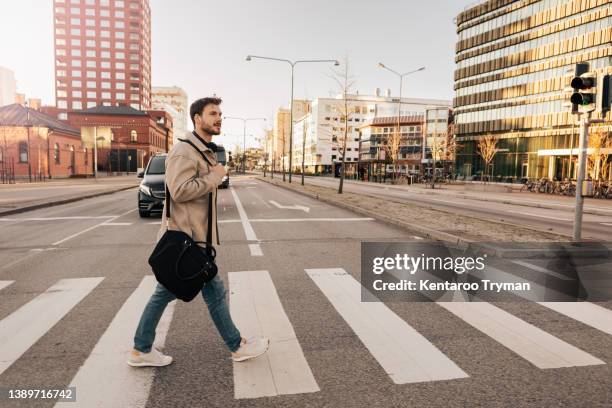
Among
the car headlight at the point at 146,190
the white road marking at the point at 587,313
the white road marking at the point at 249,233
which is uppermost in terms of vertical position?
the car headlight at the point at 146,190

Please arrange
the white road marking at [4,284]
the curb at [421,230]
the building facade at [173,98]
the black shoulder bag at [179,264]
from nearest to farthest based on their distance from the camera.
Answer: the black shoulder bag at [179,264], the white road marking at [4,284], the curb at [421,230], the building facade at [173,98]

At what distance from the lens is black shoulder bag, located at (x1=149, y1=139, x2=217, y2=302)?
309 cm

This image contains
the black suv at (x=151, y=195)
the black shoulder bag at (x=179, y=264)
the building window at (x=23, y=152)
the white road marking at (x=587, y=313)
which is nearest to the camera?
the black shoulder bag at (x=179, y=264)

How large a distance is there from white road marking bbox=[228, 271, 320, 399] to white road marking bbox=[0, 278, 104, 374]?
→ 1802 millimetres

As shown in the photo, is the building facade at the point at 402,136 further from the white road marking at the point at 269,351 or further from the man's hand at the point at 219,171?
the man's hand at the point at 219,171

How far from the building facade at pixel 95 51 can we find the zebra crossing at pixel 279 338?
115162 mm

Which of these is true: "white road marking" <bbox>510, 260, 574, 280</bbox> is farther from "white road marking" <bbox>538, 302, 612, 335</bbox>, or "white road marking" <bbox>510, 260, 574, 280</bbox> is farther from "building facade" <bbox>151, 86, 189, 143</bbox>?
"building facade" <bbox>151, 86, 189, 143</bbox>

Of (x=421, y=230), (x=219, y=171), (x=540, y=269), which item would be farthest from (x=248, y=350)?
(x=421, y=230)

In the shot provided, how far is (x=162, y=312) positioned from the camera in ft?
10.8

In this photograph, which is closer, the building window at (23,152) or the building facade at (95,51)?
the building window at (23,152)

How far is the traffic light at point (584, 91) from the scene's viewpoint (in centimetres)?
804

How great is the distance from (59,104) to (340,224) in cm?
11505

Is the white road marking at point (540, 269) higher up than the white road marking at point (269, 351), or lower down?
higher up

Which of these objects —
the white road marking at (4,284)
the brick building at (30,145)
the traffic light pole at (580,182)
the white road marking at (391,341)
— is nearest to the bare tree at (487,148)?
the traffic light pole at (580,182)
